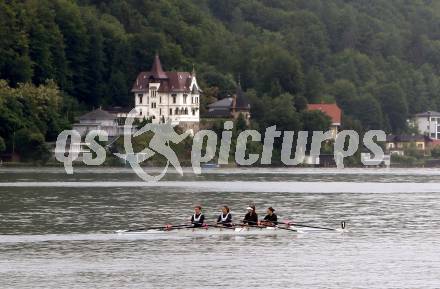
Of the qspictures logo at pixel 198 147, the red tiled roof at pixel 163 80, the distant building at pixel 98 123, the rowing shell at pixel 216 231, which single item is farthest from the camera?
the red tiled roof at pixel 163 80

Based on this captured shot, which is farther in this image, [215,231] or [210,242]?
[215,231]

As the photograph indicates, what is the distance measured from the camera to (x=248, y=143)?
6196 inches

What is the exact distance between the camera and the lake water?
49125mm

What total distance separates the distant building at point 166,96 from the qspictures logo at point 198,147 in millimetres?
5139

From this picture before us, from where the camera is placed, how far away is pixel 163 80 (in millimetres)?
169000

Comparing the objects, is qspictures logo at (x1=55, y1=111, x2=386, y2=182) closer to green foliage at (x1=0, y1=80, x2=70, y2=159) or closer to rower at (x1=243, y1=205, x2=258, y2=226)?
green foliage at (x1=0, y1=80, x2=70, y2=159)

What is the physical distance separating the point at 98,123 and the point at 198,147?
11630mm

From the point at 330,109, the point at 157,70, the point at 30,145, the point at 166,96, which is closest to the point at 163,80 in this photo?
the point at 157,70

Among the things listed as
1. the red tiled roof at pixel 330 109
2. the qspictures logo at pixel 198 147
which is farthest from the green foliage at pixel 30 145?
the red tiled roof at pixel 330 109

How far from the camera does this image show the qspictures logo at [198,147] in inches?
5846

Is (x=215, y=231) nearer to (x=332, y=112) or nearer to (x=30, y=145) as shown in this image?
(x=30, y=145)

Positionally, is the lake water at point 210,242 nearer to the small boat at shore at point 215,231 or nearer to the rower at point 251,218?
the small boat at shore at point 215,231

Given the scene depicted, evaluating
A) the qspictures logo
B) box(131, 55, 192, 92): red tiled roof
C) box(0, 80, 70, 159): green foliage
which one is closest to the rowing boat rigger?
the qspictures logo

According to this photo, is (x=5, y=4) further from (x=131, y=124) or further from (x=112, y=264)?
(x=112, y=264)
